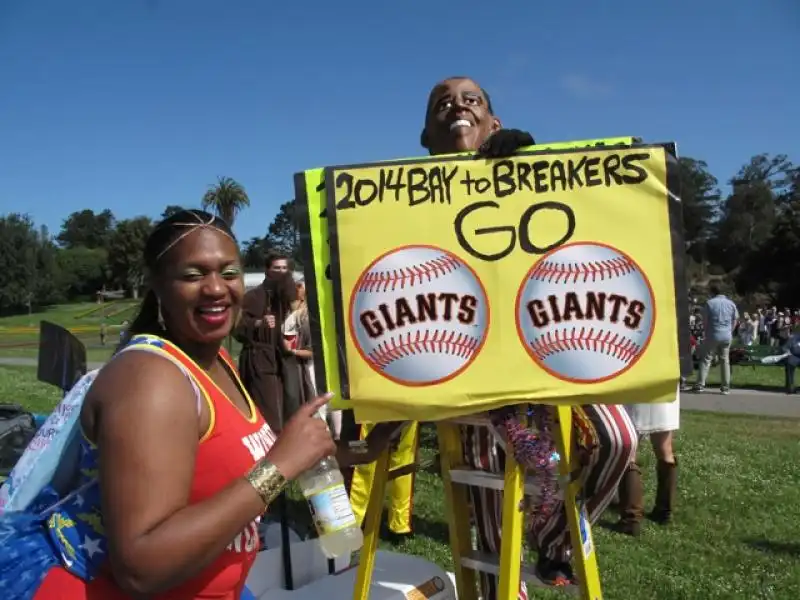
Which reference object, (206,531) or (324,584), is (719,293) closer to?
(324,584)

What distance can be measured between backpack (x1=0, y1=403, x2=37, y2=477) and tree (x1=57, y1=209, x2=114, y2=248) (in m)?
112

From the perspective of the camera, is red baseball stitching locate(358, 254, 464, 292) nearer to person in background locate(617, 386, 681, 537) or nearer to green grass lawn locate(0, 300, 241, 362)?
person in background locate(617, 386, 681, 537)

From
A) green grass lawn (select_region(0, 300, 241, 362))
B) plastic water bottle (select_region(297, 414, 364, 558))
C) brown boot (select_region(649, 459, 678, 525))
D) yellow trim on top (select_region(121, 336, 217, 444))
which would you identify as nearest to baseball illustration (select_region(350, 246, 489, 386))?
plastic water bottle (select_region(297, 414, 364, 558))

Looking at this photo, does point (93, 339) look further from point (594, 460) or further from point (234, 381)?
point (594, 460)

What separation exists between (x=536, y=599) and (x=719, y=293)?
35.1 ft

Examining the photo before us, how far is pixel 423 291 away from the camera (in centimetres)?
233

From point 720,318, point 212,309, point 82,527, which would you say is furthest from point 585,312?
point 720,318

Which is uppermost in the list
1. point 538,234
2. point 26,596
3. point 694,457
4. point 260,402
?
point 538,234

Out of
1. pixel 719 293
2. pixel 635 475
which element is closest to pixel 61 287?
pixel 719 293

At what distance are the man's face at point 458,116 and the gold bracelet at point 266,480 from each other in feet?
5.25

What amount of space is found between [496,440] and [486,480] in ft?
0.49

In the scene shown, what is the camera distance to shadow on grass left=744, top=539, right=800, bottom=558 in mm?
4594

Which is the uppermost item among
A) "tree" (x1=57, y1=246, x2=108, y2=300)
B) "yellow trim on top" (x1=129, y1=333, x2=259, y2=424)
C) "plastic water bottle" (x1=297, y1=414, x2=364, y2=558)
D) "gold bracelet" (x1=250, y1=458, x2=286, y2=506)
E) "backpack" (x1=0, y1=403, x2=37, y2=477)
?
"tree" (x1=57, y1=246, x2=108, y2=300)

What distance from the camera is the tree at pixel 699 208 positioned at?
75812mm
